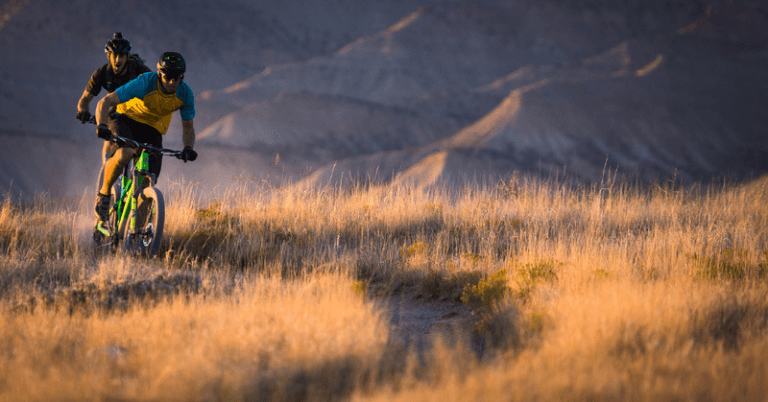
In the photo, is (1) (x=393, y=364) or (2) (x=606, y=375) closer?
(2) (x=606, y=375)

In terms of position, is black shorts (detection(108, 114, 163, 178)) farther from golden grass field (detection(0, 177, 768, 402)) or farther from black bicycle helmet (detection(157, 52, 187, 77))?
golden grass field (detection(0, 177, 768, 402))

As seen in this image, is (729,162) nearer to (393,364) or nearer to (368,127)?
(368,127)

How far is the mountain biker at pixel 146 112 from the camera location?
171 inches

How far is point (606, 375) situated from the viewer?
236cm

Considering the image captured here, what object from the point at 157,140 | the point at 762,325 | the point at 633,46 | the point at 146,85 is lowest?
the point at 762,325

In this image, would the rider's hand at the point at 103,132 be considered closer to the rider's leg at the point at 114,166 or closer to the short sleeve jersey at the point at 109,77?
the rider's leg at the point at 114,166

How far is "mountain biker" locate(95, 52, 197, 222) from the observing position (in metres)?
4.35

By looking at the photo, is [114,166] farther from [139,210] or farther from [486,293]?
[486,293]

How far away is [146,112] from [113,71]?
2.94ft

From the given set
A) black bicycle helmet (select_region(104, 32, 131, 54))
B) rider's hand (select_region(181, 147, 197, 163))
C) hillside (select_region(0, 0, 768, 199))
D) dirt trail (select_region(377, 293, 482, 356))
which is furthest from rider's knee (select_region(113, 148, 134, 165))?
hillside (select_region(0, 0, 768, 199))

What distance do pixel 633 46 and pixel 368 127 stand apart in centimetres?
9794

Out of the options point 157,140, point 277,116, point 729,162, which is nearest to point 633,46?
point 729,162

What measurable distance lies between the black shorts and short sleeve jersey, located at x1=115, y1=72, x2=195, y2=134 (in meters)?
0.07

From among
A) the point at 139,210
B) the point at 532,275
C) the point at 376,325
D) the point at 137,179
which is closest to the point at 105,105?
the point at 137,179
